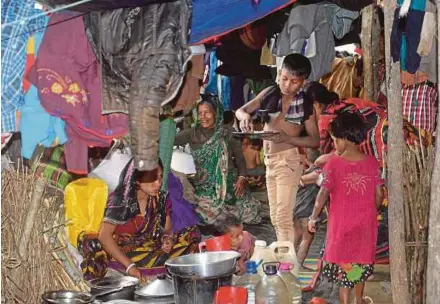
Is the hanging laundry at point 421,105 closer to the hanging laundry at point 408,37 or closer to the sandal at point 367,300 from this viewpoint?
the hanging laundry at point 408,37

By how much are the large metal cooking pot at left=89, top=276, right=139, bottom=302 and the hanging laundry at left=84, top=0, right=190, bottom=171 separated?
0.64 metres

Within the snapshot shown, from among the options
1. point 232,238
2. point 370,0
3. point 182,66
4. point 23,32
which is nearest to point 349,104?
point 370,0

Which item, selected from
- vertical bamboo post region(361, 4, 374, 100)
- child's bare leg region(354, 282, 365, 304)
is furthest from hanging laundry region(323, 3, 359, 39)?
child's bare leg region(354, 282, 365, 304)

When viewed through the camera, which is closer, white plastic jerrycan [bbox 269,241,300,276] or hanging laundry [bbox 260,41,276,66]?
white plastic jerrycan [bbox 269,241,300,276]

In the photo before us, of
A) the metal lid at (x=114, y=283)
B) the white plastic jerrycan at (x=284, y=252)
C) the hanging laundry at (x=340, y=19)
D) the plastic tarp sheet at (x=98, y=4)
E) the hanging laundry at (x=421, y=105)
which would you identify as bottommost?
the metal lid at (x=114, y=283)

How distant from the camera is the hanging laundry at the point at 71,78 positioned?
4.30 m

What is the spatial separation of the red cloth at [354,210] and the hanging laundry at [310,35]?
125cm

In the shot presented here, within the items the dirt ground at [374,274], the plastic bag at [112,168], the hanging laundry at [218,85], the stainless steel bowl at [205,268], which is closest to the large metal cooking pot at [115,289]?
the stainless steel bowl at [205,268]

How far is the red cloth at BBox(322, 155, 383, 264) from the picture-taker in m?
4.90

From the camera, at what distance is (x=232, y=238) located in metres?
5.39

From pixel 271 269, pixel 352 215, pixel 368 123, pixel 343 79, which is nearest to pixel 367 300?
pixel 352 215

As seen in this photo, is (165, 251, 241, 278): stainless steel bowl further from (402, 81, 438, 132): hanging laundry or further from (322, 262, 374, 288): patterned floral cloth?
(402, 81, 438, 132): hanging laundry

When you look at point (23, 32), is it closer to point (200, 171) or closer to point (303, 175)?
point (303, 175)

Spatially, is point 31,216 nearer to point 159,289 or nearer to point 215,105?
point 159,289
